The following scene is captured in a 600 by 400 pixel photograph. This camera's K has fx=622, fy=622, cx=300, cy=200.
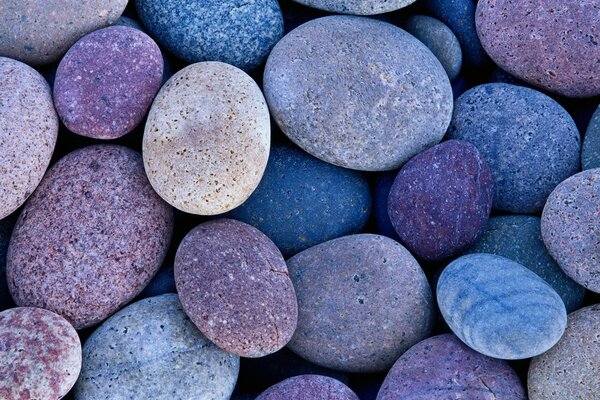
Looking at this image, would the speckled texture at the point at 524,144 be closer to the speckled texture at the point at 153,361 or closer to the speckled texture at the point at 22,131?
the speckled texture at the point at 153,361

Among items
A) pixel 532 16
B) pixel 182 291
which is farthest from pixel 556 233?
pixel 182 291

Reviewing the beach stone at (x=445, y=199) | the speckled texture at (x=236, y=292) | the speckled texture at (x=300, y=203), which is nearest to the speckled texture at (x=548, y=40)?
the beach stone at (x=445, y=199)

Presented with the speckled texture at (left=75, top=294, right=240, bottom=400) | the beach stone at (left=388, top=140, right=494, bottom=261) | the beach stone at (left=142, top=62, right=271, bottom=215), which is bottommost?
the speckled texture at (left=75, top=294, right=240, bottom=400)

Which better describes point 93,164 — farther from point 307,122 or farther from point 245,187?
point 307,122

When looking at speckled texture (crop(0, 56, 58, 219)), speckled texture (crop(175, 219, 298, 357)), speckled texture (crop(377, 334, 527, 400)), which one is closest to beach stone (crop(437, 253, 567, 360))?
speckled texture (crop(377, 334, 527, 400))

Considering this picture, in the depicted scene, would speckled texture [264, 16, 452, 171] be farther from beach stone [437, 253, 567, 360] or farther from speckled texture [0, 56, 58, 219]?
speckled texture [0, 56, 58, 219]
